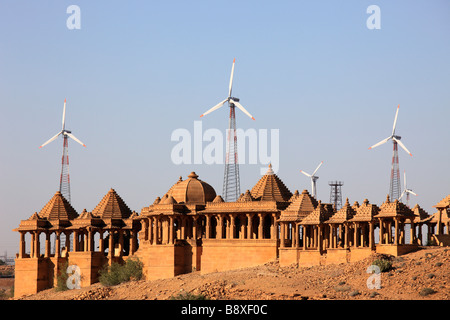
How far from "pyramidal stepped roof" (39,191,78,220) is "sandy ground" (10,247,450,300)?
25664 mm

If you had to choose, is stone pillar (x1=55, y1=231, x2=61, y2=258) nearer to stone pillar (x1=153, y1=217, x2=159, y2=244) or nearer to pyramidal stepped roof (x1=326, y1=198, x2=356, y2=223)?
stone pillar (x1=153, y1=217, x2=159, y2=244)

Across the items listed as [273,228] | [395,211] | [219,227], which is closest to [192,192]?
[219,227]

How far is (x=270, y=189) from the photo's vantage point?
4323 inches

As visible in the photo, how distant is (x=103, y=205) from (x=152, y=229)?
40.4 ft

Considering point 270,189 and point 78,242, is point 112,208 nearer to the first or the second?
point 78,242

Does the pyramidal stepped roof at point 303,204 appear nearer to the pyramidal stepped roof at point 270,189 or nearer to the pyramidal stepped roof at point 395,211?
the pyramidal stepped roof at point 270,189

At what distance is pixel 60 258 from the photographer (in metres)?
121

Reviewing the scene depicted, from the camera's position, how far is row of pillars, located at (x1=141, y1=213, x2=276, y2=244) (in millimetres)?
106250

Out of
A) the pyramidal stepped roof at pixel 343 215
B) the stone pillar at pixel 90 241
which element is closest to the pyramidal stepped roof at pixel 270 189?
the pyramidal stepped roof at pixel 343 215
